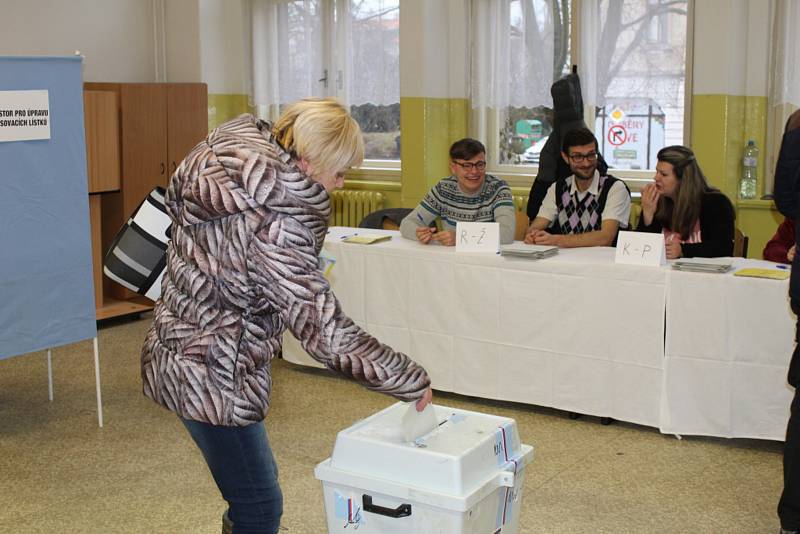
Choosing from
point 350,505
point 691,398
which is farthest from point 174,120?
point 350,505

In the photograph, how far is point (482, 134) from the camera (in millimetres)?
6543

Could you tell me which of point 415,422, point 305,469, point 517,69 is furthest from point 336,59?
point 415,422

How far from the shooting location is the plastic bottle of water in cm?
538

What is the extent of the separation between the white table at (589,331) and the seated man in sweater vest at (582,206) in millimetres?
155

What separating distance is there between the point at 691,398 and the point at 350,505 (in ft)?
6.31

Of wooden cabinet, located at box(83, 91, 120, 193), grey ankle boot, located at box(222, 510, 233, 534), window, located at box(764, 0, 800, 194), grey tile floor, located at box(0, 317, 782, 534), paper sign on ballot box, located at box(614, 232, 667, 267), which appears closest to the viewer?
grey ankle boot, located at box(222, 510, 233, 534)

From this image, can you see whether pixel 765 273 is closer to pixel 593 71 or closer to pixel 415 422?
pixel 415 422

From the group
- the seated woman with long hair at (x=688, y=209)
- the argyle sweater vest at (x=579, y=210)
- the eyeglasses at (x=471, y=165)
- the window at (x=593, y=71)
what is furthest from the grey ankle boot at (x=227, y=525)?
the window at (x=593, y=71)

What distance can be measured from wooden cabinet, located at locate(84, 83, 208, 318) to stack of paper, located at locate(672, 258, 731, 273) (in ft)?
11.9

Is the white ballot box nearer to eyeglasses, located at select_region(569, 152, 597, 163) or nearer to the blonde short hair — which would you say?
the blonde short hair

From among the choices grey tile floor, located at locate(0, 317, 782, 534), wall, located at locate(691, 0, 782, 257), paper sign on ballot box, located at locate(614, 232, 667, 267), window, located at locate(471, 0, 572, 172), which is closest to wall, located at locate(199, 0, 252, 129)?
window, located at locate(471, 0, 572, 172)

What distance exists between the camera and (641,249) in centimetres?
375

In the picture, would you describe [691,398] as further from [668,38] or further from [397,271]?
[668,38]

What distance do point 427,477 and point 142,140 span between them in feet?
15.4
